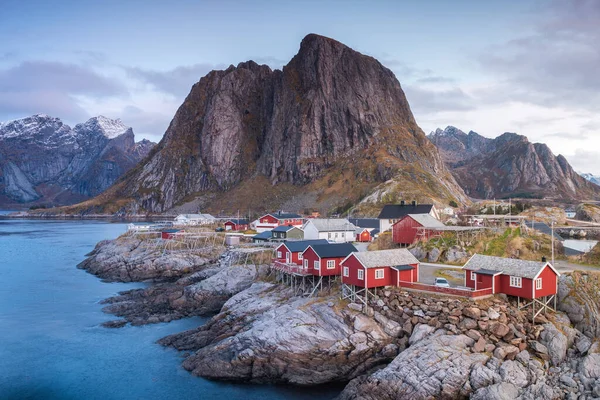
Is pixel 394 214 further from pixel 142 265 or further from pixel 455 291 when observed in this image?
pixel 455 291

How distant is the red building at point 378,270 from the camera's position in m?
37.3

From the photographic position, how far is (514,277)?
3359cm

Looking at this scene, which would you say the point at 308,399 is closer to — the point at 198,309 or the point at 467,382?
the point at 467,382

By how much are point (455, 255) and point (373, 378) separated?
77.6 feet

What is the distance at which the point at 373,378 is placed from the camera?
1147 inches

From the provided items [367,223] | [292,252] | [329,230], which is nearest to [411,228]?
[292,252]

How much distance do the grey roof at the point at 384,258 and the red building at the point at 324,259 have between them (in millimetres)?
5534

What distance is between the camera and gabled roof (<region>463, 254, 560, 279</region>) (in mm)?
32812

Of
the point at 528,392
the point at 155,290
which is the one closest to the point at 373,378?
the point at 528,392

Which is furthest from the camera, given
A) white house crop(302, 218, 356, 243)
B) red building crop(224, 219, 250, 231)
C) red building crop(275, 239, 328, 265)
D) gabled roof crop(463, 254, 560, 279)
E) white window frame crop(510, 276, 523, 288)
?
red building crop(224, 219, 250, 231)

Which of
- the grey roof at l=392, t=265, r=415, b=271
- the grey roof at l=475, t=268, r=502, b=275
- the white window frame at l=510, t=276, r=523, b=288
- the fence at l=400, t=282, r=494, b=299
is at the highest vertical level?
the grey roof at l=475, t=268, r=502, b=275

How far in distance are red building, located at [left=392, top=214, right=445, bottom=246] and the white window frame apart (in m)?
21.0

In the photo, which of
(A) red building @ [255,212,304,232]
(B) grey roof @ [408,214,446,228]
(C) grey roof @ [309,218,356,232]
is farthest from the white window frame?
(A) red building @ [255,212,304,232]

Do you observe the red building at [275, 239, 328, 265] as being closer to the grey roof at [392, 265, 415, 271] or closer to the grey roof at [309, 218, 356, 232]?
the grey roof at [392, 265, 415, 271]
